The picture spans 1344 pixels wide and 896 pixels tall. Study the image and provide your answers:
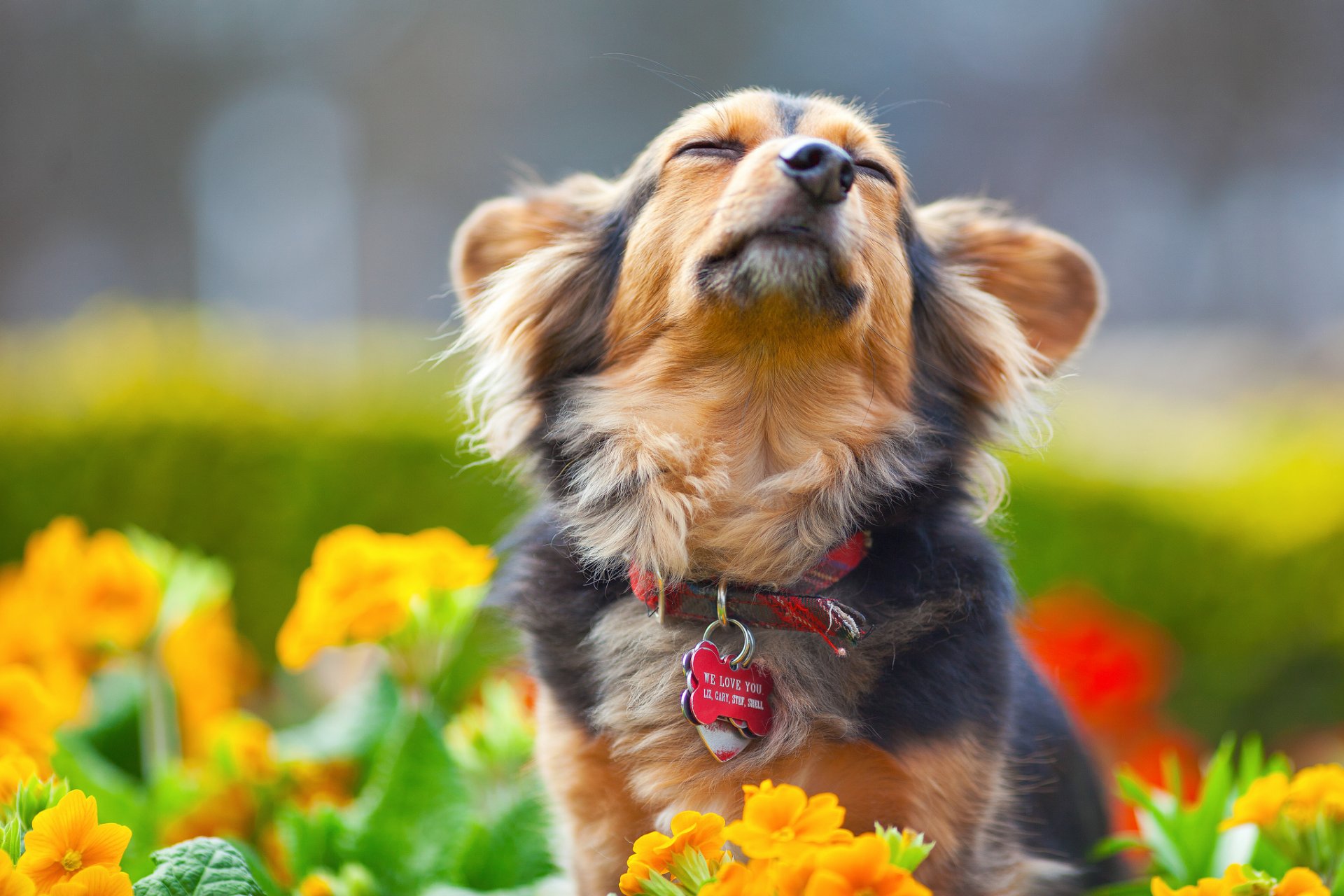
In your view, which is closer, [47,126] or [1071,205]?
[47,126]

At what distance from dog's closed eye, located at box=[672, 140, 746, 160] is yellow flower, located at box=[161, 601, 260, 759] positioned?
2.24 metres

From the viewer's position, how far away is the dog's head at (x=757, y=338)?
2.14 m

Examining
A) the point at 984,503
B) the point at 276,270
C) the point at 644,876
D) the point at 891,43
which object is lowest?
the point at 276,270

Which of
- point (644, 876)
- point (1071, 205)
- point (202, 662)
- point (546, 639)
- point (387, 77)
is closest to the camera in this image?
point (644, 876)

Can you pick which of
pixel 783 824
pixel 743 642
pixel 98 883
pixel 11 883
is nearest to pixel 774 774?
pixel 743 642

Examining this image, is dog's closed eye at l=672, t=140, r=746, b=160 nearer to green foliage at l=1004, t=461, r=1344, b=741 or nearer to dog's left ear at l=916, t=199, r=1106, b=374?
dog's left ear at l=916, t=199, r=1106, b=374

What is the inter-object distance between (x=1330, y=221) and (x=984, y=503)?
8030mm

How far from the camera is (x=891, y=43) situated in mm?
10789

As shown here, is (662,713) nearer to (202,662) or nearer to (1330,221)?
(202,662)

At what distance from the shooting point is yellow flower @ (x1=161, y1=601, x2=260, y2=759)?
3611 millimetres

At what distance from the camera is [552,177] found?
1142 cm

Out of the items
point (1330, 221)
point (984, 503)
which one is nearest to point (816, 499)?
point (984, 503)

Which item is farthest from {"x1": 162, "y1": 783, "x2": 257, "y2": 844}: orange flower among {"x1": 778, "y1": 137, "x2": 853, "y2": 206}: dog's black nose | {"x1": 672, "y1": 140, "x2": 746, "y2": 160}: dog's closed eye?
{"x1": 778, "y1": 137, "x2": 853, "y2": 206}: dog's black nose

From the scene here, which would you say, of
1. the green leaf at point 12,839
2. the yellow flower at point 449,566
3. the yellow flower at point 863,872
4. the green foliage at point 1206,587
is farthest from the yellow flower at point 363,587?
the green foliage at point 1206,587
